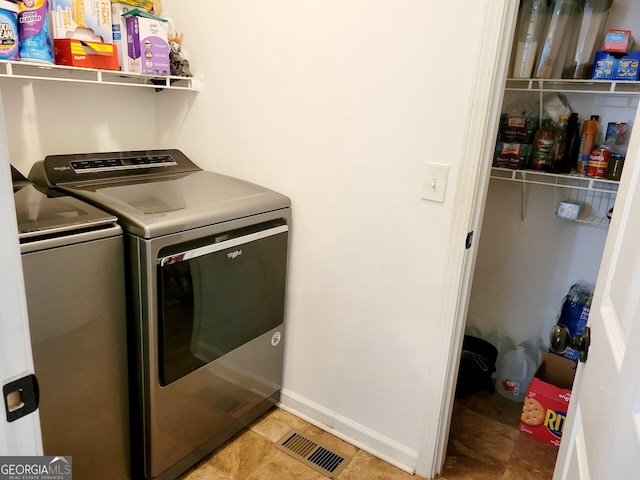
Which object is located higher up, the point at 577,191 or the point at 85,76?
the point at 85,76

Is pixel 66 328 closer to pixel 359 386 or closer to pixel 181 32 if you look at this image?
pixel 359 386

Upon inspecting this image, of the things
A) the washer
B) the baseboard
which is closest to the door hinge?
the washer

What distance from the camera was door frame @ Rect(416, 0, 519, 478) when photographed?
1.44 meters

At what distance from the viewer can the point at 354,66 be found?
1.69m

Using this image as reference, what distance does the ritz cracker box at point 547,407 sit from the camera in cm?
206

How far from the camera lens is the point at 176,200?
1.62 metres

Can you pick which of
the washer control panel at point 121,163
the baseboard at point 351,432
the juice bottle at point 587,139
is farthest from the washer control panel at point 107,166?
the juice bottle at point 587,139

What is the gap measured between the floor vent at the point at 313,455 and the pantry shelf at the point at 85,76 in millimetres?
1543

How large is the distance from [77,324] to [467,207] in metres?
1.24

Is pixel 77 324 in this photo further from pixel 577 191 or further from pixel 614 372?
pixel 577 191

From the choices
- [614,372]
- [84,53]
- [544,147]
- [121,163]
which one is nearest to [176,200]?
[121,163]

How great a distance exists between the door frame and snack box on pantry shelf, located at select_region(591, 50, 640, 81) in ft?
2.18

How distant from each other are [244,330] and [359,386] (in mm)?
527

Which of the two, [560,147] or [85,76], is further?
[560,147]
